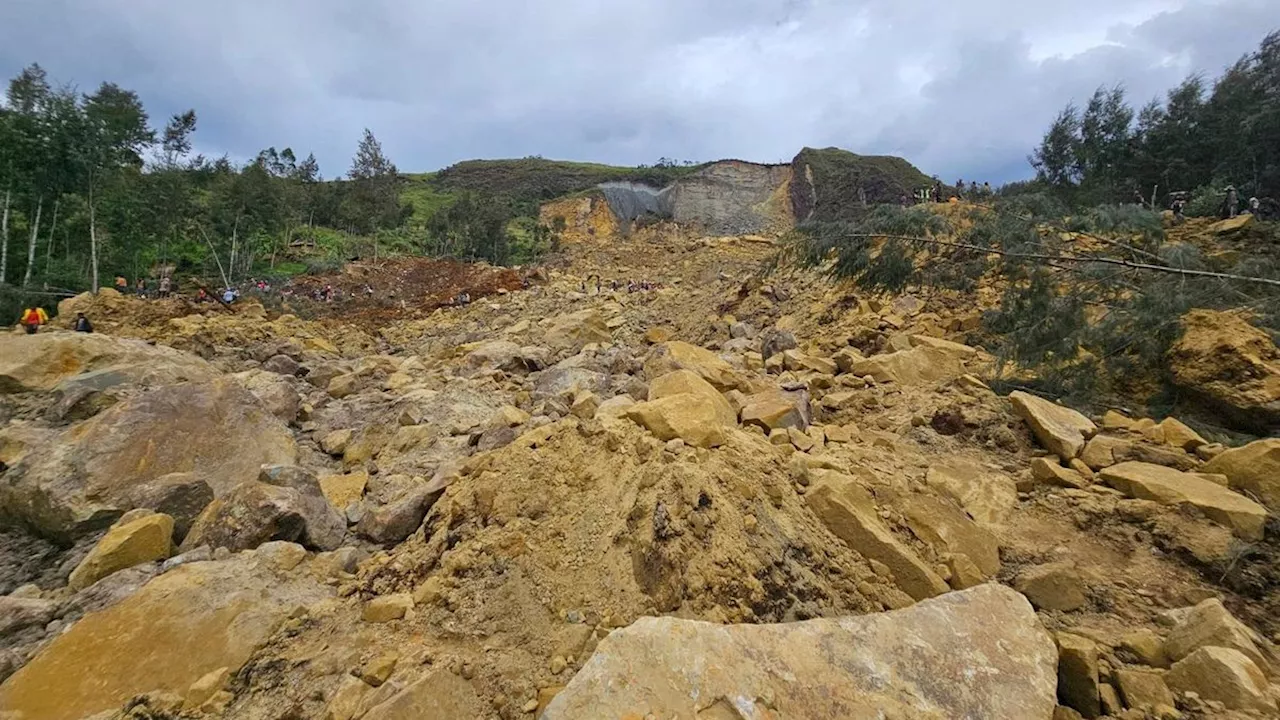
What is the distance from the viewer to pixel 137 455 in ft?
12.9

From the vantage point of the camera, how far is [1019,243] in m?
6.39

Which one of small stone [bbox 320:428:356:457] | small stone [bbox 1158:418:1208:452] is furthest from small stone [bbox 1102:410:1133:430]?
small stone [bbox 320:428:356:457]

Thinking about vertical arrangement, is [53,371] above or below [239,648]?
above

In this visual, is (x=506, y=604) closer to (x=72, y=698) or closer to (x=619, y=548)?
(x=619, y=548)

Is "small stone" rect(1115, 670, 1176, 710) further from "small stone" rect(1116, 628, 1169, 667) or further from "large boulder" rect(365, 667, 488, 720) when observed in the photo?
"large boulder" rect(365, 667, 488, 720)

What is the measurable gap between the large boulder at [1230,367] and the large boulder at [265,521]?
21.7ft

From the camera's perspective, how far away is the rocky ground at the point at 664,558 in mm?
1841

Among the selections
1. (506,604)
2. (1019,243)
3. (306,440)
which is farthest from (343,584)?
(1019,243)

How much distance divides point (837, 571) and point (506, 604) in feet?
4.62

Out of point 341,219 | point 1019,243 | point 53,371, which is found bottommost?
point 53,371

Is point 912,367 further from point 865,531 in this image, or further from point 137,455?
point 137,455

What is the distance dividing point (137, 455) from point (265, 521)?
5.72 ft

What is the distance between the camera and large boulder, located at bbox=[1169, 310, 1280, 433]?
14.4ft

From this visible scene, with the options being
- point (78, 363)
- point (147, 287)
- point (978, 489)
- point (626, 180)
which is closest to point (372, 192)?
point (147, 287)
